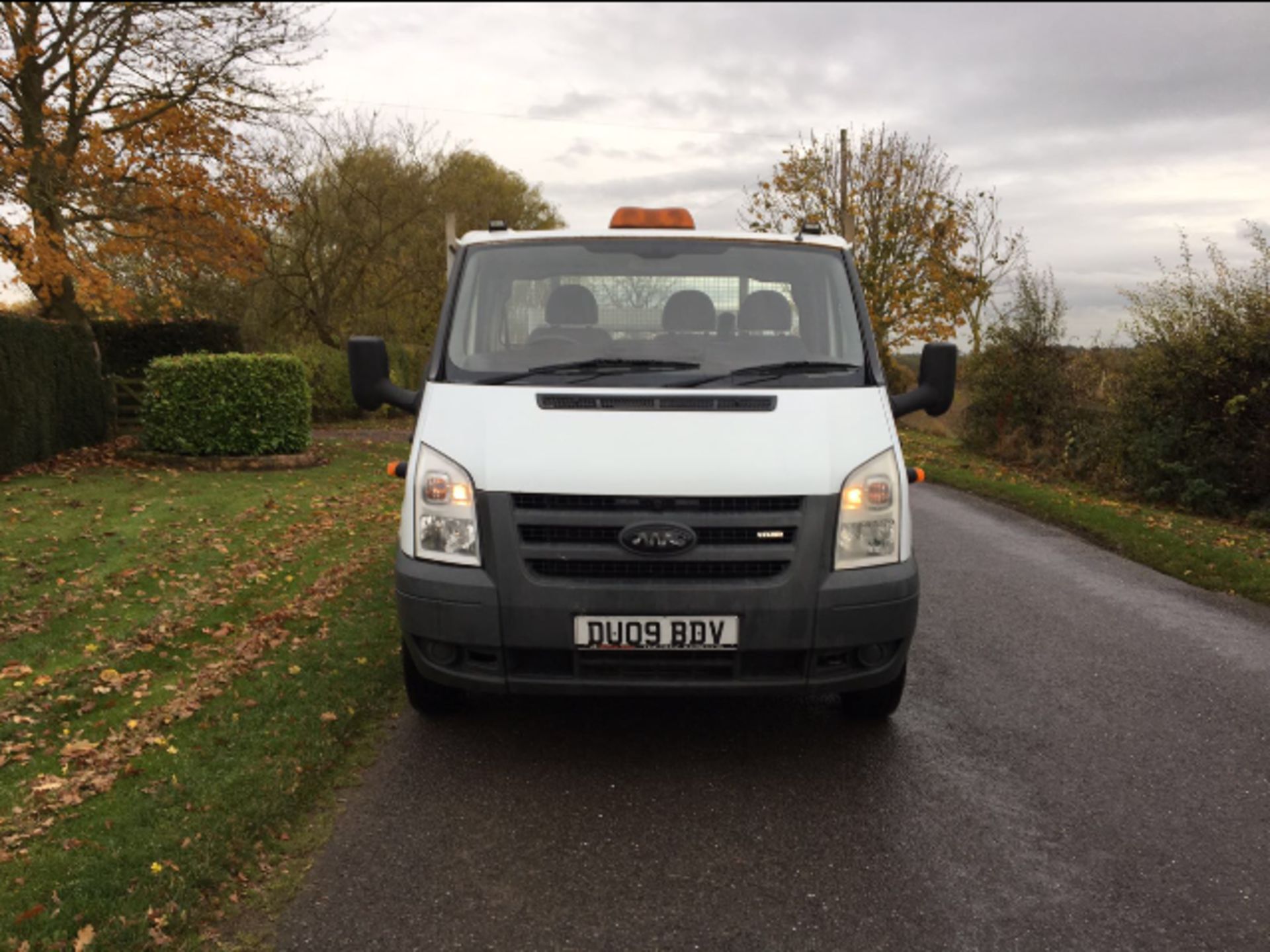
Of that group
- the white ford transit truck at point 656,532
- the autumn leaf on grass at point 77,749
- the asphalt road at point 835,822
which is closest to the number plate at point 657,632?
the white ford transit truck at point 656,532

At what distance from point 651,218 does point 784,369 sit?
136 centimetres

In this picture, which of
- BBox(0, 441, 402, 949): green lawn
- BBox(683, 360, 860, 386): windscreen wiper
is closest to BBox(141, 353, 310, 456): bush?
BBox(0, 441, 402, 949): green lawn

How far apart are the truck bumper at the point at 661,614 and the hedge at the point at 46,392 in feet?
38.2

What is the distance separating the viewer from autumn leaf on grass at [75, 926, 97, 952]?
271 centimetres

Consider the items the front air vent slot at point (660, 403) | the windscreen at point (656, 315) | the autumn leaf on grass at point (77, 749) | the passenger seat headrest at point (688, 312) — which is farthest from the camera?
the passenger seat headrest at point (688, 312)

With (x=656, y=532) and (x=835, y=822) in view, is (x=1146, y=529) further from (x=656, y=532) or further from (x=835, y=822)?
(x=656, y=532)

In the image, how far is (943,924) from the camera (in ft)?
9.57

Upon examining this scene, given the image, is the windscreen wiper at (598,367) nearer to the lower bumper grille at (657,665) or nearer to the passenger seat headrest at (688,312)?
the passenger seat headrest at (688,312)

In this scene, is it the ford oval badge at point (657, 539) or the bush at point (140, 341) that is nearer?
the ford oval badge at point (657, 539)

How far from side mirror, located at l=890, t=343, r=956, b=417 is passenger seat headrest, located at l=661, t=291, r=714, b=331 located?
943mm

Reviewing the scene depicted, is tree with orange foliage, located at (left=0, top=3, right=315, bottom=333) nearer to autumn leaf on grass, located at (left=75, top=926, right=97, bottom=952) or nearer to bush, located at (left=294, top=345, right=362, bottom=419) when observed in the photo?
bush, located at (left=294, top=345, right=362, bottom=419)

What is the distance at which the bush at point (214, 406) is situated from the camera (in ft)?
47.4

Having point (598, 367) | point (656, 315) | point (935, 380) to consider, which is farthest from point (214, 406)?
point (935, 380)

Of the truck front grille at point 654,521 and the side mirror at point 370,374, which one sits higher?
the side mirror at point 370,374
